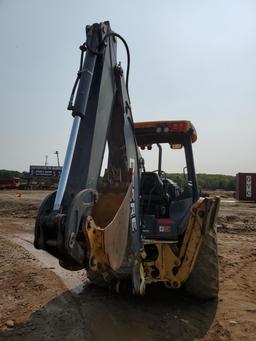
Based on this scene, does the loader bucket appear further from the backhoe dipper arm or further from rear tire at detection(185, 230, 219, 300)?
rear tire at detection(185, 230, 219, 300)

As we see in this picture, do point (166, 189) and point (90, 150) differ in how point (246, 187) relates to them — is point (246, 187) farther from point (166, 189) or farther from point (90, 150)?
point (90, 150)

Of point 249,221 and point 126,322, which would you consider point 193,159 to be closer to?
point 126,322

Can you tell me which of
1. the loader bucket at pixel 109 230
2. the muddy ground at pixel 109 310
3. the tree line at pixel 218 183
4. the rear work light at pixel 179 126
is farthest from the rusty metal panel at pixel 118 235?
the tree line at pixel 218 183

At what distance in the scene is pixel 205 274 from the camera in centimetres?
579

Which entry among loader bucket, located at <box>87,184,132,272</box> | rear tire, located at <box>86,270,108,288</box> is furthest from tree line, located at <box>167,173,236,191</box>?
loader bucket, located at <box>87,184,132,272</box>

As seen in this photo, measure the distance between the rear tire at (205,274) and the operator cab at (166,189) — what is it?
410 mm

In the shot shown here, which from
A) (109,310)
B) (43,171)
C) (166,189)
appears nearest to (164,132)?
(166,189)

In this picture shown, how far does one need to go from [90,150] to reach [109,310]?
2.48 m

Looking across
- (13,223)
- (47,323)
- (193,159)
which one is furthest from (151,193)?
(13,223)

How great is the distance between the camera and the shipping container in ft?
93.2

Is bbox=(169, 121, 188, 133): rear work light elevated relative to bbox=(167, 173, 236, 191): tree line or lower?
lower

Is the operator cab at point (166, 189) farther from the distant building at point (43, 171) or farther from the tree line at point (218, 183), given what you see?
the distant building at point (43, 171)

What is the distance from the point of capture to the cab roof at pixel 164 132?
20.1 feet

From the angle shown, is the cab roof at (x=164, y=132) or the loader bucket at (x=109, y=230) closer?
the loader bucket at (x=109, y=230)
